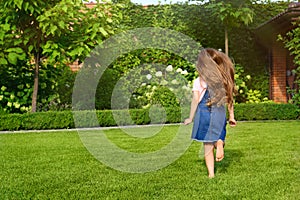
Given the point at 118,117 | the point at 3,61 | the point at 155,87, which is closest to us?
the point at 3,61

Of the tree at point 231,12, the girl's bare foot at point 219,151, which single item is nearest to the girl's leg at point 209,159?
the girl's bare foot at point 219,151

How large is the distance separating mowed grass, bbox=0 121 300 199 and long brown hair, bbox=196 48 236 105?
2.21 ft

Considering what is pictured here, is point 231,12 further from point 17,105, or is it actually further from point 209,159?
point 209,159

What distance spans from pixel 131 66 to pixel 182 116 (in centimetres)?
268

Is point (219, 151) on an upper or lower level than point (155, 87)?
upper

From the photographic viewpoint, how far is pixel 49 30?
8.60m

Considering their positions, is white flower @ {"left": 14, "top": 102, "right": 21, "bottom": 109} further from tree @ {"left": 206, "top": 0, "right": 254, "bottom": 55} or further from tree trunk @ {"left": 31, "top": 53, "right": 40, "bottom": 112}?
tree @ {"left": 206, "top": 0, "right": 254, "bottom": 55}

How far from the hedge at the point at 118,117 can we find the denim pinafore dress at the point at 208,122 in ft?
18.0

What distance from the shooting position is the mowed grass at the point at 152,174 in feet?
10.8

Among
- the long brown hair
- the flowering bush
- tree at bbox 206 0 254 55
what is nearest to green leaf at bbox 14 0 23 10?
the flowering bush

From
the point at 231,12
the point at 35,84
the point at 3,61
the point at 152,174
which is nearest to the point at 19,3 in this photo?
the point at 3,61

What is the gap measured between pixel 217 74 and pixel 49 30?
17.6 feet

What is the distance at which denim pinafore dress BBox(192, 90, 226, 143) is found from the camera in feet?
12.8

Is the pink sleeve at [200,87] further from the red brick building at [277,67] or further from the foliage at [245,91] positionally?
the red brick building at [277,67]
